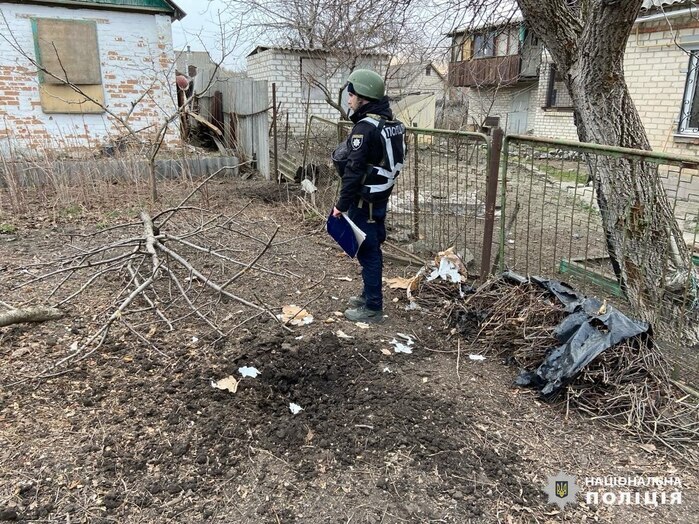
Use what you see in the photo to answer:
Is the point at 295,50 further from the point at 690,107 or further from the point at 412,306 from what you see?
the point at 412,306

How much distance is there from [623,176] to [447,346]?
1703 millimetres

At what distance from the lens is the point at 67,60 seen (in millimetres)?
8648

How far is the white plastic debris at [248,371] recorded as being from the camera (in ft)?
9.07

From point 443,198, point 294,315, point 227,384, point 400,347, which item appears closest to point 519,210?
point 443,198

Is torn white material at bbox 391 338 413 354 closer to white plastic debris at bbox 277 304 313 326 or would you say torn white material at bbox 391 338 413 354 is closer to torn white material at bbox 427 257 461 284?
white plastic debris at bbox 277 304 313 326

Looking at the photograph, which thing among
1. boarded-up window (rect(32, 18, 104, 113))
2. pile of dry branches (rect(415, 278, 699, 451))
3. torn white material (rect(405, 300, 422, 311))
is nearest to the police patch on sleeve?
torn white material (rect(405, 300, 422, 311))

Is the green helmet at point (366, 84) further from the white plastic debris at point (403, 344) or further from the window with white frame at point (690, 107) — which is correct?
the window with white frame at point (690, 107)

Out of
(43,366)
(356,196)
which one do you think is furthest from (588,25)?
(43,366)

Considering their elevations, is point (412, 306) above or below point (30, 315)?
below

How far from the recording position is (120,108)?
30.5 feet

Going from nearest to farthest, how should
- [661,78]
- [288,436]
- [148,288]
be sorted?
[288,436]
[148,288]
[661,78]

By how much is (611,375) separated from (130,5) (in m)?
9.59

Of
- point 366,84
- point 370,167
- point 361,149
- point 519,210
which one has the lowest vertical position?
point 519,210

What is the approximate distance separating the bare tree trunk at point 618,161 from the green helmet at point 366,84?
1.44 m
